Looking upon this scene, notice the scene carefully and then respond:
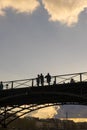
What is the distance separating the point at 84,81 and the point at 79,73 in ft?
3.23

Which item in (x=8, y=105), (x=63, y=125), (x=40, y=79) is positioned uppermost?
(x=40, y=79)

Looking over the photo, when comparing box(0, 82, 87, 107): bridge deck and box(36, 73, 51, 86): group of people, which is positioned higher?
box(36, 73, 51, 86): group of people

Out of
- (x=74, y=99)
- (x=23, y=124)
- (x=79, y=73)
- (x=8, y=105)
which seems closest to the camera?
(x=79, y=73)

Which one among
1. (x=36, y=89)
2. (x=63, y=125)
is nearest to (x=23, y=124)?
(x=63, y=125)

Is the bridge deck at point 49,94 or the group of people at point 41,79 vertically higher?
the group of people at point 41,79

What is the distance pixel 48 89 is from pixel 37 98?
19.5ft

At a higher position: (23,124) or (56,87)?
(56,87)

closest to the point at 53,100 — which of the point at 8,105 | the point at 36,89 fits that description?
the point at 36,89

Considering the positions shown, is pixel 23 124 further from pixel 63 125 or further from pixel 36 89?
pixel 36 89

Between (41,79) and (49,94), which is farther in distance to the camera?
(49,94)

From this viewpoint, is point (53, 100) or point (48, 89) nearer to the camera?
point (48, 89)

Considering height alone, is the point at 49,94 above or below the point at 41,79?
below

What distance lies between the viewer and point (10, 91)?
38750 mm

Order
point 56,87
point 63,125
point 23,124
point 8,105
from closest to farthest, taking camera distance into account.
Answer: point 56,87
point 8,105
point 23,124
point 63,125
